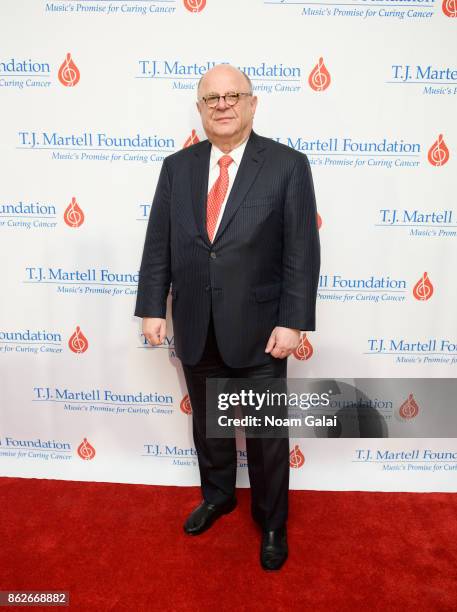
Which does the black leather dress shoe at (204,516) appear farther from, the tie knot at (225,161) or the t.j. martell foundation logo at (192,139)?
the t.j. martell foundation logo at (192,139)

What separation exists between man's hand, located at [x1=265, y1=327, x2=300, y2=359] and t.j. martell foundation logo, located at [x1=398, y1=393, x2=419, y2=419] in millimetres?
936

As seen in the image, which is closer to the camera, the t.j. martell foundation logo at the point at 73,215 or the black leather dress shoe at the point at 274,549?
the black leather dress shoe at the point at 274,549

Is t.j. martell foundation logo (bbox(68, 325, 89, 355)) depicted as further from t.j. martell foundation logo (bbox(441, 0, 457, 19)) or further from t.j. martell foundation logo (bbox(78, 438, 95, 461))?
t.j. martell foundation logo (bbox(441, 0, 457, 19))

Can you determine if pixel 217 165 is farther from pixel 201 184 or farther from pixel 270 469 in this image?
pixel 270 469

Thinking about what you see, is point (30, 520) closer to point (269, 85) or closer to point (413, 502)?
point (413, 502)

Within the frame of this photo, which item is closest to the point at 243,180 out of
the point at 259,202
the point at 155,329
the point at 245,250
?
the point at 259,202

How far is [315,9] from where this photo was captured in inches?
80.0

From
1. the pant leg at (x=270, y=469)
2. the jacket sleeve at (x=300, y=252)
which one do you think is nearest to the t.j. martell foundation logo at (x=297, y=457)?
the pant leg at (x=270, y=469)

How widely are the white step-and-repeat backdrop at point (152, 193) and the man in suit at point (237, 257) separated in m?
0.37

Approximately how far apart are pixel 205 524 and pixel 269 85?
188 centimetres

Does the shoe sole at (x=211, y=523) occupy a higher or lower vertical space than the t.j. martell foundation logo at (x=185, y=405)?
lower

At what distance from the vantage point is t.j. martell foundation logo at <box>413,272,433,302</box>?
89.9 inches

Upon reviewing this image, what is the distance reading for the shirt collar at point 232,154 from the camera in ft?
6.02

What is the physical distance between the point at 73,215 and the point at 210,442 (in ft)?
3.91
